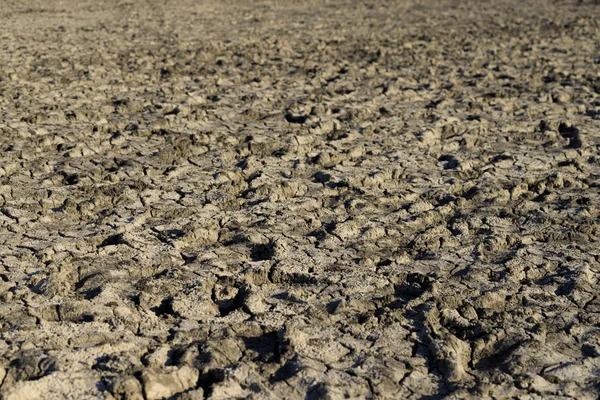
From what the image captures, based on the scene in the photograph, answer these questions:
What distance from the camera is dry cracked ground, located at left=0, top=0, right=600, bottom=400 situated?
9.73 ft

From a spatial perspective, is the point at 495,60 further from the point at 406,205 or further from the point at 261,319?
the point at 261,319

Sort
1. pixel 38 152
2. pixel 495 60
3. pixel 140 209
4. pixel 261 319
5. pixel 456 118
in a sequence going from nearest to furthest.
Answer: pixel 261 319, pixel 140 209, pixel 38 152, pixel 456 118, pixel 495 60

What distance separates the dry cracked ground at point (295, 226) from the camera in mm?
2967

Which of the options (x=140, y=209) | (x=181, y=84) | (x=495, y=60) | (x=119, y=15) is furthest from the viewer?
(x=119, y=15)

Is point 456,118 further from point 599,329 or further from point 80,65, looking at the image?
point 80,65

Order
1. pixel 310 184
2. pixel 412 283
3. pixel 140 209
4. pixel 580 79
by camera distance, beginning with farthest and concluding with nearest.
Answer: pixel 580 79, pixel 310 184, pixel 140 209, pixel 412 283

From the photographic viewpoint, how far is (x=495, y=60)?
9000 mm

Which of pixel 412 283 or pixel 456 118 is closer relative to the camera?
pixel 412 283

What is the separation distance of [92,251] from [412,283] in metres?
1.57

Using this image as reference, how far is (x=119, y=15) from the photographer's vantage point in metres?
12.0

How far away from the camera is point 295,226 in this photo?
432 cm

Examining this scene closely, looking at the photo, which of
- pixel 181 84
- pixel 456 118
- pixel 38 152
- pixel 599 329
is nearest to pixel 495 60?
pixel 456 118

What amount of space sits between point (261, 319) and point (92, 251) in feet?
3.47

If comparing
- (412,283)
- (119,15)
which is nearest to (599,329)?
(412,283)
